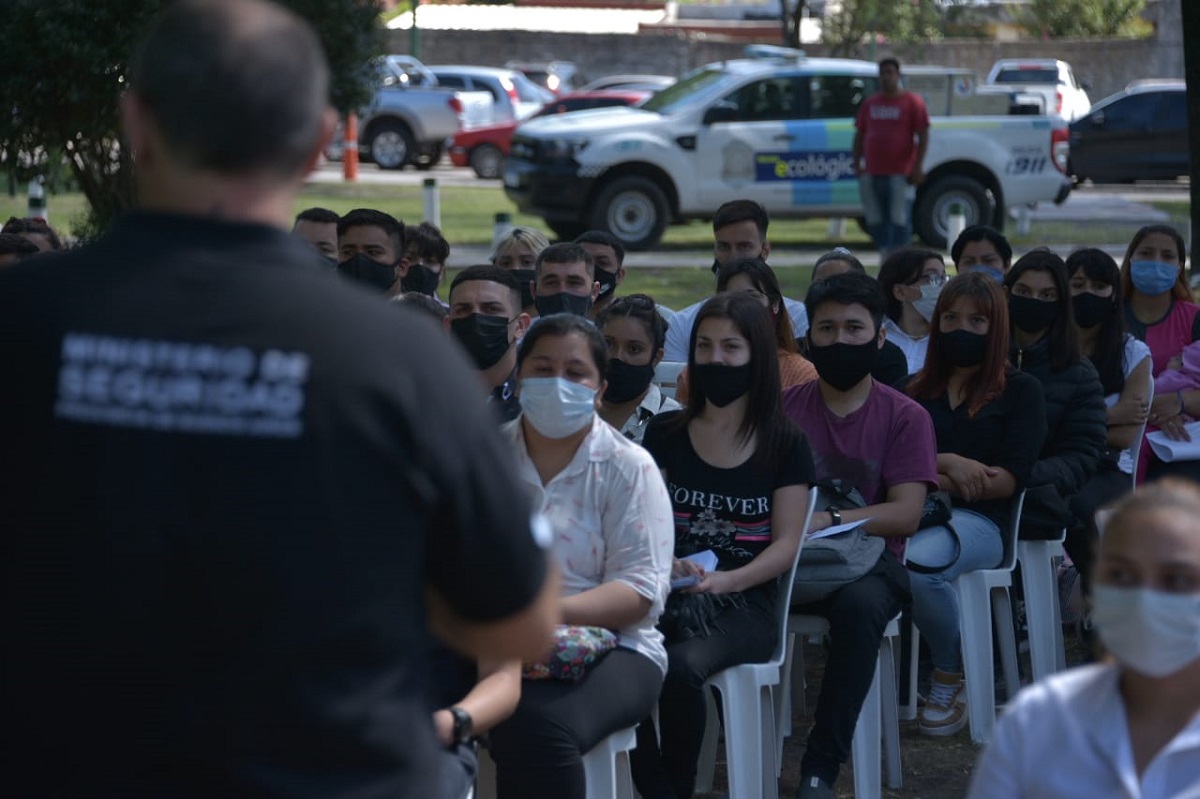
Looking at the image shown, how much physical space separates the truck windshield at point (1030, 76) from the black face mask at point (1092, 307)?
31.1 meters

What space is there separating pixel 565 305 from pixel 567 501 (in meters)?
2.52

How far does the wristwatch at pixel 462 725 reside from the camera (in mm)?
3502

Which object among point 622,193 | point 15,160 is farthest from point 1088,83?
point 15,160

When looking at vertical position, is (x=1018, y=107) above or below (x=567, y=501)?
above

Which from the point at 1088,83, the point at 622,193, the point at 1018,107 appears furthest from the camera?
the point at 1088,83

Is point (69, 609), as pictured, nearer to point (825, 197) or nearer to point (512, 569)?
point (512, 569)

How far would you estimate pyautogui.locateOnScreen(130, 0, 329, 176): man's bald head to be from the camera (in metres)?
1.91

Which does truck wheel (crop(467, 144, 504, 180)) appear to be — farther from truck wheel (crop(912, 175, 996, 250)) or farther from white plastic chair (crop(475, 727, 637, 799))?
white plastic chair (crop(475, 727, 637, 799))

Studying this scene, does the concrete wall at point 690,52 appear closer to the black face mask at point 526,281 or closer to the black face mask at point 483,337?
the black face mask at point 526,281

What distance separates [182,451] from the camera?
1877 millimetres

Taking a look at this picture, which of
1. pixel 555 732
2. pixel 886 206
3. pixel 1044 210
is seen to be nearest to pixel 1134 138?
pixel 1044 210

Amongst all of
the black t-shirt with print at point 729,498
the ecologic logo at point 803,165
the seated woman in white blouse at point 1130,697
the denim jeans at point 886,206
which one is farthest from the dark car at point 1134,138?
the seated woman in white blouse at point 1130,697

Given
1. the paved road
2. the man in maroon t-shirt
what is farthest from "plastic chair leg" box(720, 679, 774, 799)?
the man in maroon t-shirt

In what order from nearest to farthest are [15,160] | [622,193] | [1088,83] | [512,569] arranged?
[512,569] < [15,160] < [622,193] < [1088,83]
